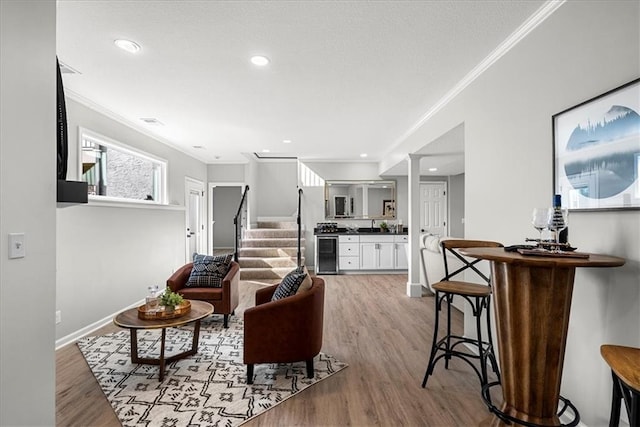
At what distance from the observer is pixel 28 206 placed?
5.09 ft

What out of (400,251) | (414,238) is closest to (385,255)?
(400,251)

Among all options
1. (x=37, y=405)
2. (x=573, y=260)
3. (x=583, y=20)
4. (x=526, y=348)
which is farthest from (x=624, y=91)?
(x=37, y=405)

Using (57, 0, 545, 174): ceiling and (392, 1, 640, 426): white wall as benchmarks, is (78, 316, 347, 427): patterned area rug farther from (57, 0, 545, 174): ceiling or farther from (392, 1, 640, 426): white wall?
(57, 0, 545, 174): ceiling

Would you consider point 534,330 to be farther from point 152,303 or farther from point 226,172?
point 226,172

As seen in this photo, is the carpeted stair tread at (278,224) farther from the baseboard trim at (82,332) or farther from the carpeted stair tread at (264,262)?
the baseboard trim at (82,332)

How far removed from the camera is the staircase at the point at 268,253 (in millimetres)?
6465

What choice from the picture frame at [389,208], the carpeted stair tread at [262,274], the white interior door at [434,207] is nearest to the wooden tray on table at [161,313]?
the carpeted stair tread at [262,274]

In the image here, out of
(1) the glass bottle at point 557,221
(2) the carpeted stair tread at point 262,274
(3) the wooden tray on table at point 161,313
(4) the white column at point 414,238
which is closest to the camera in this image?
(1) the glass bottle at point 557,221

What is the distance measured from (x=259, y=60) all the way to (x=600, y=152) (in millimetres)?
2396

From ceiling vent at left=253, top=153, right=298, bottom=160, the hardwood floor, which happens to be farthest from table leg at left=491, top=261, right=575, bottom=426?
ceiling vent at left=253, top=153, right=298, bottom=160

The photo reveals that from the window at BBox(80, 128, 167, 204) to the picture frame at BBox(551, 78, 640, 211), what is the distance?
443 centimetres

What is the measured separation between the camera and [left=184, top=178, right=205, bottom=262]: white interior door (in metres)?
6.53

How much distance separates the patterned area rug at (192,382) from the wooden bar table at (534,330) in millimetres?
1464

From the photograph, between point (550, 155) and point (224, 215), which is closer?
point (550, 155)
